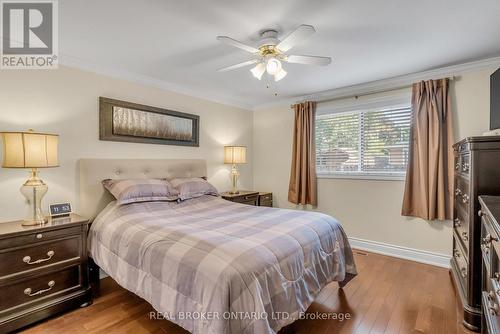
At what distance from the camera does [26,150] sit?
1926 millimetres

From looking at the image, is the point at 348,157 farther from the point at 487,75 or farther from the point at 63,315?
the point at 63,315

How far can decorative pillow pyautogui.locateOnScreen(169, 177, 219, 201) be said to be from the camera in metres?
2.90

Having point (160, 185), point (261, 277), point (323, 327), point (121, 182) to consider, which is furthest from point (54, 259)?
point (323, 327)

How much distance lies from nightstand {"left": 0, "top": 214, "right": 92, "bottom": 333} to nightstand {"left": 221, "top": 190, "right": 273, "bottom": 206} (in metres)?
1.88

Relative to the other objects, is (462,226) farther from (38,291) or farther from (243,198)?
(38,291)

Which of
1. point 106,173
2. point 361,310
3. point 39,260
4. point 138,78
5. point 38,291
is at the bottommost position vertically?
point 361,310

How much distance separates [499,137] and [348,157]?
6.61 feet

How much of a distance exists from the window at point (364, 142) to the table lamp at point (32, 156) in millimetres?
3366

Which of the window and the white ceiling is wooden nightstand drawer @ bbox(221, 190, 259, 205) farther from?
the white ceiling

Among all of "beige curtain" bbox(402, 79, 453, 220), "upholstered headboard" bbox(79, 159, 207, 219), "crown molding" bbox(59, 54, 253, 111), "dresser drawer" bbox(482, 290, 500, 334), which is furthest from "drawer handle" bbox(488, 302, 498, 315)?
"crown molding" bbox(59, 54, 253, 111)

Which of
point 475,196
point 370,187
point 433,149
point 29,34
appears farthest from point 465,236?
point 29,34

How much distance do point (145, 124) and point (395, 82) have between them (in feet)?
10.6

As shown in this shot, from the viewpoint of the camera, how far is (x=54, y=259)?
204cm

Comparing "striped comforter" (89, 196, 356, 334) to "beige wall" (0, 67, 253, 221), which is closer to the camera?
"striped comforter" (89, 196, 356, 334)
